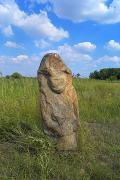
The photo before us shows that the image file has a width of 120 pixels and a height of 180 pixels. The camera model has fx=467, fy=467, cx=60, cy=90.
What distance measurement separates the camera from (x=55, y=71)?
7895 mm

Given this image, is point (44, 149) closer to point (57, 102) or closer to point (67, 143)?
point (67, 143)

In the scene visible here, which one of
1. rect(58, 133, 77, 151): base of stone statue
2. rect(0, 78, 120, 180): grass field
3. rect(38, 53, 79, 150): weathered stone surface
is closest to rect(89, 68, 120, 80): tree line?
rect(0, 78, 120, 180): grass field

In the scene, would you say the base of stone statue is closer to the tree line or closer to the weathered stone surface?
the weathered stone surface


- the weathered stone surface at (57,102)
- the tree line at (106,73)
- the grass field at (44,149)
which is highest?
the tree line at (106,73)

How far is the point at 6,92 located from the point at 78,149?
445 centimetres

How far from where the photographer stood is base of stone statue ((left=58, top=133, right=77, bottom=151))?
25.4ft

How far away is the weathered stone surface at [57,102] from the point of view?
7.84m

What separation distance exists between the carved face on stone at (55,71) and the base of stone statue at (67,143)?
80 centimetres

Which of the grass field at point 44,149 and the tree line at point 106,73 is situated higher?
the tree line at point 106,73

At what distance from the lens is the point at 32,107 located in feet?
34.0

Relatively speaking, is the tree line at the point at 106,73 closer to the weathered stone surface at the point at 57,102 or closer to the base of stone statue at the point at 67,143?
the weathered stone surface at the point at 57,102

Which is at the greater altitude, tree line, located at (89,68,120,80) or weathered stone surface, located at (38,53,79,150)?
tree line, located at (89,68,120,80)

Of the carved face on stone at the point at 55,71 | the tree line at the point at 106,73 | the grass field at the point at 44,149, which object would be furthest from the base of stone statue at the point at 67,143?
the tree line at the point at 106,73

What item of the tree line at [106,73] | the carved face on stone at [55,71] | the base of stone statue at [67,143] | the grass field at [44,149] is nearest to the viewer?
the grass field at [44,149]
